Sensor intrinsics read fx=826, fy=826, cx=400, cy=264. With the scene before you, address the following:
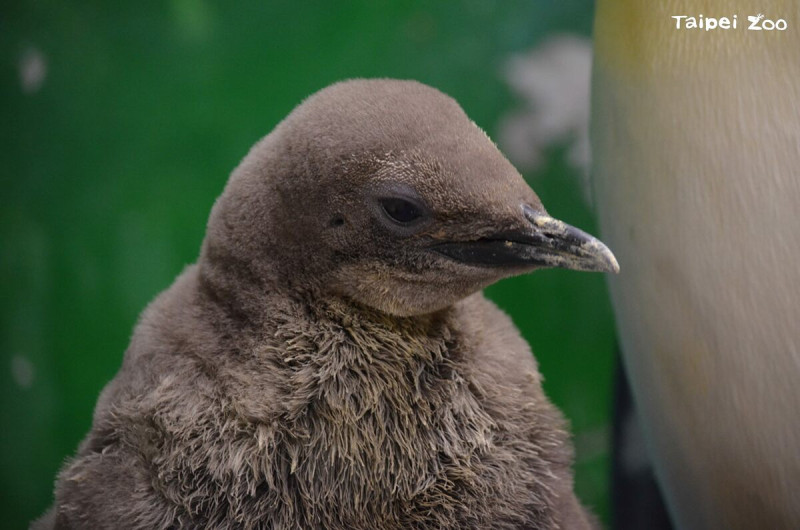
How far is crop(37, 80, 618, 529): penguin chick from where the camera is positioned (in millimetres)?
711

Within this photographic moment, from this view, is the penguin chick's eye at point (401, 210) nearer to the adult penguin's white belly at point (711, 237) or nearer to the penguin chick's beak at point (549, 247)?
the penguin chick's beak at point (549, 247)

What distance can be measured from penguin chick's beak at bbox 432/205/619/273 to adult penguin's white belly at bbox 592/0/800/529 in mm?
308

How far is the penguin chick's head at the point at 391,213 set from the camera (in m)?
0.70

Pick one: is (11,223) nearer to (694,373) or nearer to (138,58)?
(138,58)

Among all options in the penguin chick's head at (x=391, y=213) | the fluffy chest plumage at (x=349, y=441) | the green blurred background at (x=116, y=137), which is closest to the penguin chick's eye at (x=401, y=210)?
the penguin chick's head at (x=391, y=213)

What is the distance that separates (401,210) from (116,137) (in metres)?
0.50

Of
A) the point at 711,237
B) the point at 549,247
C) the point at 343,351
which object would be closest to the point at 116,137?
the point at 343,351

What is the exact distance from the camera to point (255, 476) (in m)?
0.73

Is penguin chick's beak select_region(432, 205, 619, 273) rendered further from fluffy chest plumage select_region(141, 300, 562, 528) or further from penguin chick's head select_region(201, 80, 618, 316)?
fluffy chest plumage select_region(141, 300, 562, 528)

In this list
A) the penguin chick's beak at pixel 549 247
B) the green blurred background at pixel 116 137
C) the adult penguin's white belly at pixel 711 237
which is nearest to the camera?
the penguin chick's beak at pixel 549 247

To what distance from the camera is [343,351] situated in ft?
2.48

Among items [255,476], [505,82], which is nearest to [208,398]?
[255,476]

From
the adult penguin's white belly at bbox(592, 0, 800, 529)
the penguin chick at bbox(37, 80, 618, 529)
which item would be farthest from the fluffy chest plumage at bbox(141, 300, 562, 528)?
the adult penguin's white belly at bbox(592, 0, 800, 529)

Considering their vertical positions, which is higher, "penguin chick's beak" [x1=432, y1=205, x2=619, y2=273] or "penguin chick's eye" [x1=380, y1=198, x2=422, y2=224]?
"penguin chick's eye" [x1=380, y1=198, x2=422, y2=224]
